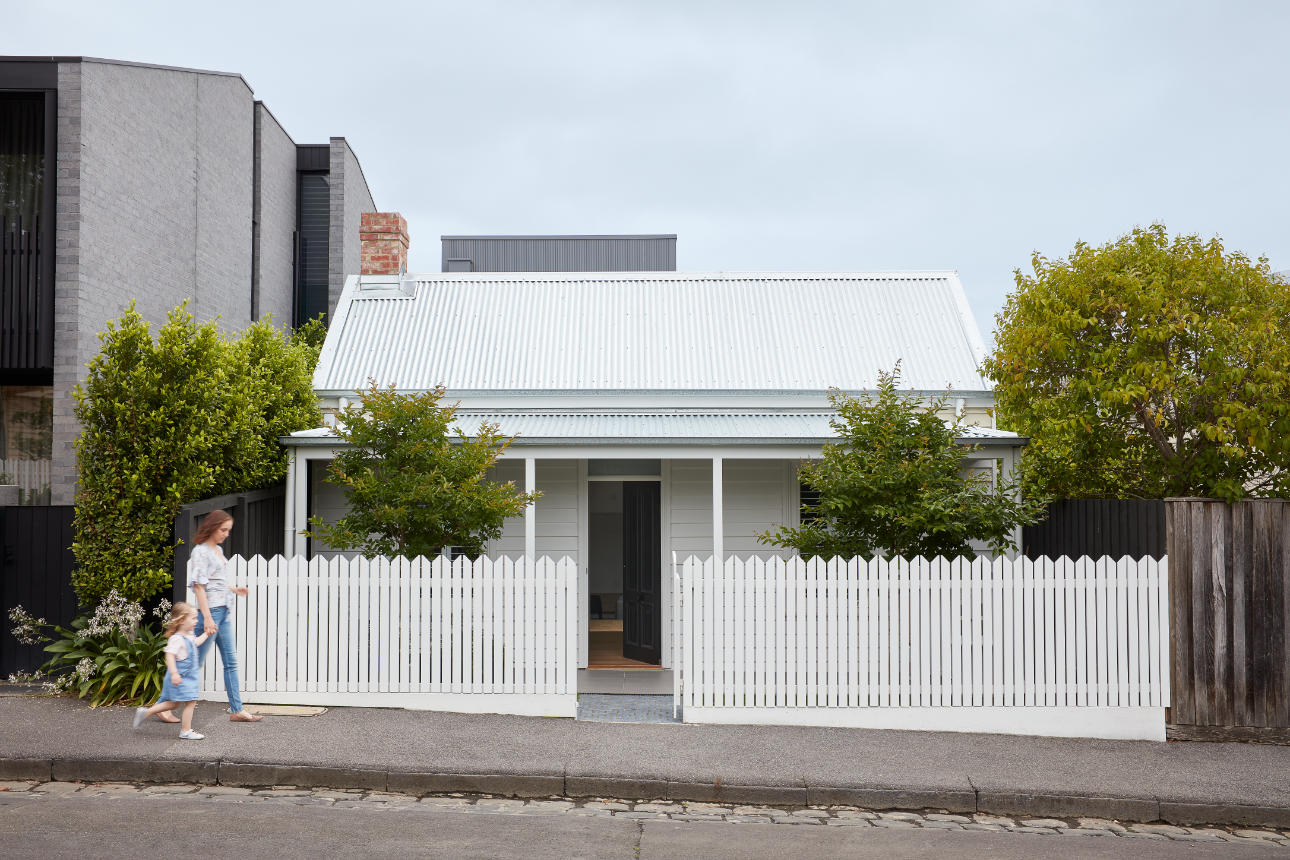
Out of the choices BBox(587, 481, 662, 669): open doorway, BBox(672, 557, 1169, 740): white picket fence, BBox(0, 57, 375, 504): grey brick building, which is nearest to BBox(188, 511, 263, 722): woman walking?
BBox(672, 557, 1169, 740): white picket fence

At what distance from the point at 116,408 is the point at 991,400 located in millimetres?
9483

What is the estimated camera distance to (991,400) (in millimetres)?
11797

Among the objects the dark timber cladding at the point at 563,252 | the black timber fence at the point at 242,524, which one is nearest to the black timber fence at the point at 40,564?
the black timber fence at the point at 242,524

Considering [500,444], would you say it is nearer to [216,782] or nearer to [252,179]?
[216,782]

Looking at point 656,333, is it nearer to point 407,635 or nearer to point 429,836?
point 407,635

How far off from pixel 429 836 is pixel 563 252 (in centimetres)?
1642

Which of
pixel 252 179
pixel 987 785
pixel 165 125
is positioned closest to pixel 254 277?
pixel 252 179

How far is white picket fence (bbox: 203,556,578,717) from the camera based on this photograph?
316 inches

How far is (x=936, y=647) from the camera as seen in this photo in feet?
26.0

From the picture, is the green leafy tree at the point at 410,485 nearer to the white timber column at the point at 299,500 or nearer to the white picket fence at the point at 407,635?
the white picket fence at the point at 407,635

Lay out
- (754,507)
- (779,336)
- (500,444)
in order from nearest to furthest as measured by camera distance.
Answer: (500,444), (754,507), (779,336)

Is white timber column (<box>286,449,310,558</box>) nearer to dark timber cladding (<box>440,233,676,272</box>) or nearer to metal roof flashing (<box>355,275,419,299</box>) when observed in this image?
metal roof flashing (<box>355,275,419,299</box>)

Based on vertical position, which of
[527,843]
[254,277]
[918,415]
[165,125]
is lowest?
[527,843]

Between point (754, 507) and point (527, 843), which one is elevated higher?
point (754, 507)
